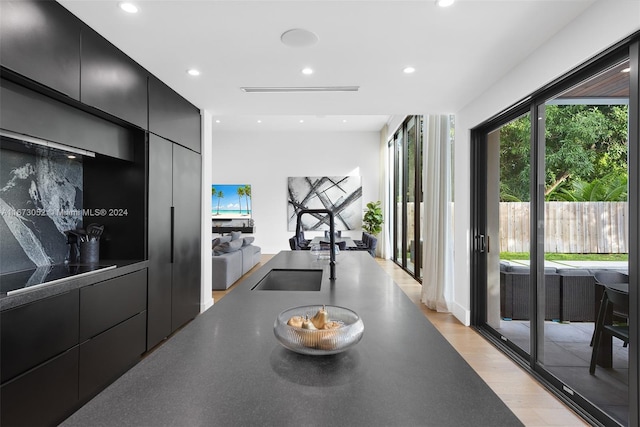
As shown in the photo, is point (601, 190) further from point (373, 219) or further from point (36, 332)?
point (373, 219)

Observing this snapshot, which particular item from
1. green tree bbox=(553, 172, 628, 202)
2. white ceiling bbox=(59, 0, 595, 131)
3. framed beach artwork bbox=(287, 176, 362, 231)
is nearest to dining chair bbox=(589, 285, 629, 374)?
green tree bbox=(553, 172, 628, 202)

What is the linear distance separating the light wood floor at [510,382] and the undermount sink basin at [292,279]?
1479 millimetres

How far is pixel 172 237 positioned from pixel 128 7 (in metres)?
1.99

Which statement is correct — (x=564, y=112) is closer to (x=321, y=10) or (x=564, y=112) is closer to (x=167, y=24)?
(x=321, y=10)

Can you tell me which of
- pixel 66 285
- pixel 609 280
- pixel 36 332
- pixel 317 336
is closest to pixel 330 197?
pixel 609 280

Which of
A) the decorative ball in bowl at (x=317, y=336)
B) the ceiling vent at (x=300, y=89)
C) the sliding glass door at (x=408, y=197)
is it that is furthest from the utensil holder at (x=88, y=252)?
the sliding glass door at (x=408, y=197)

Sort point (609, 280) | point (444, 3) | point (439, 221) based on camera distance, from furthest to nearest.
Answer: point (439, 221)
point (609, 280)
point (444, 3)

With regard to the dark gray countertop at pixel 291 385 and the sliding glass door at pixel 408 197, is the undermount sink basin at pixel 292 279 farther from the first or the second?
the sliding glass door at pixel 408 197

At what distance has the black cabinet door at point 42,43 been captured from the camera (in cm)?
160

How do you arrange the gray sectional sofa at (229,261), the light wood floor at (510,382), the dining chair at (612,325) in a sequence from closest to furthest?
the dining chair at (612,325)
the light wood floor at (510,382)
the gray sectional sofa at (229,261)

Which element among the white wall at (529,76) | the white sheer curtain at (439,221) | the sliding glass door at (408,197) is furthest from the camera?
the sliding glass door at (408,197)

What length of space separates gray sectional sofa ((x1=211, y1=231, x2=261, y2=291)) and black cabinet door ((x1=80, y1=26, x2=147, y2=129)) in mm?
2750

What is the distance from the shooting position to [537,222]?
2.49 meters

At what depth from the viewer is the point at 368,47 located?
2359 mm
